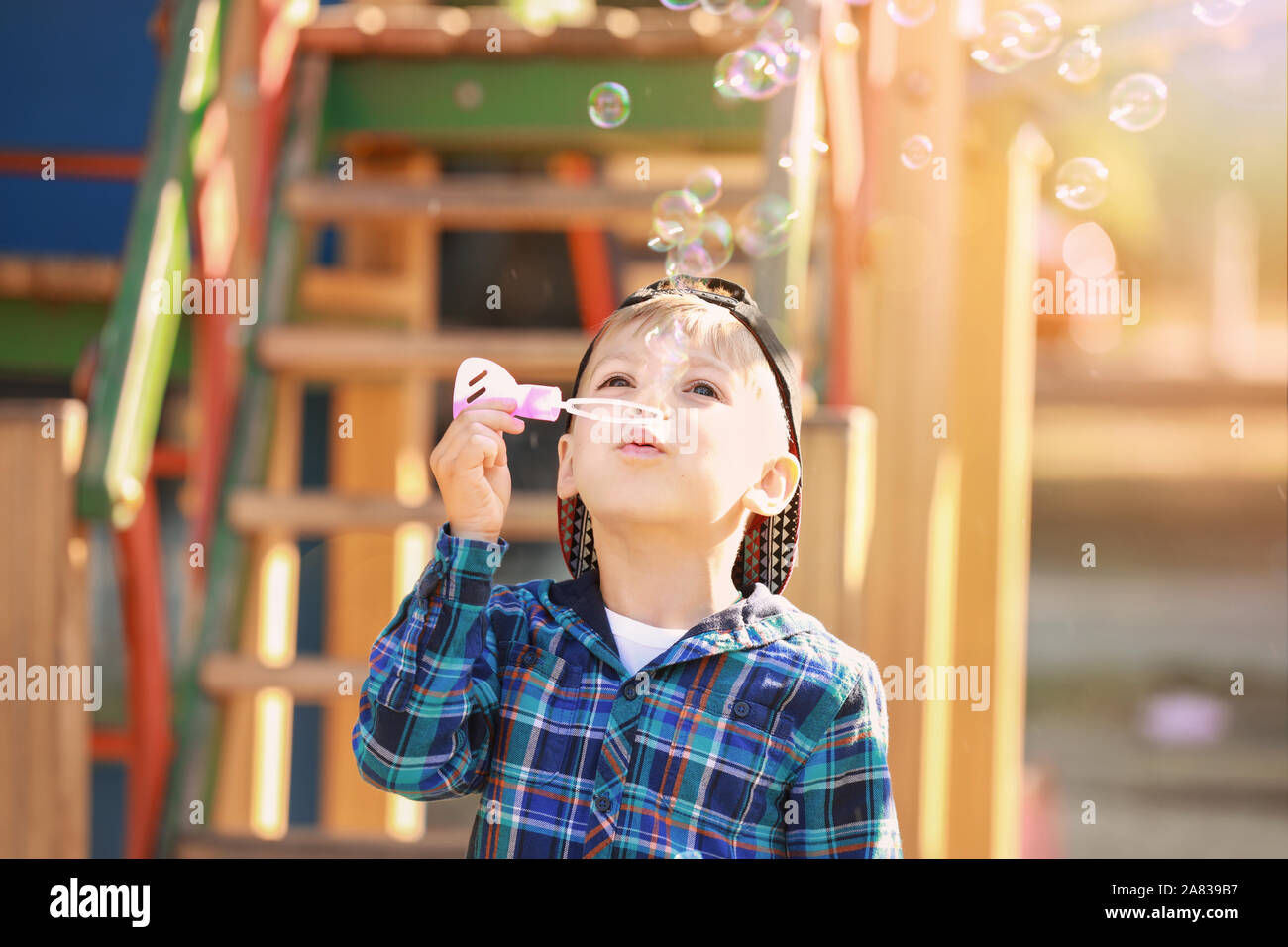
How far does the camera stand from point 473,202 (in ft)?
9.19

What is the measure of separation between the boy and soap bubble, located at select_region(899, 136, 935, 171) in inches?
46.2

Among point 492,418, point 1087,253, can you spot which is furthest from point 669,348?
point 1087,253

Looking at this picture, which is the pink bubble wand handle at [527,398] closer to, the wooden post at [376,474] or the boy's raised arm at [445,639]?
the boy's raised arm at [445,639]

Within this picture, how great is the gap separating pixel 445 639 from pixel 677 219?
0.91 meters

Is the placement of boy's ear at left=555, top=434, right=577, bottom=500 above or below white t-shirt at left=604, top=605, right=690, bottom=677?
above

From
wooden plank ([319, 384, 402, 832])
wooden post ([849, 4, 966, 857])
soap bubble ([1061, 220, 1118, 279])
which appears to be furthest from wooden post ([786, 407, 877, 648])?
soap bubble ([1061, 220, 1118, 279])

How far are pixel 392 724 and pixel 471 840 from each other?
0.61ft

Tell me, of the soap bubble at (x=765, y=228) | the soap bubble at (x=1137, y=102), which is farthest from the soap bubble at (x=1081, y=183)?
the soap bubble at (x=765, y=228)

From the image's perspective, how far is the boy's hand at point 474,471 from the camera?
128cm

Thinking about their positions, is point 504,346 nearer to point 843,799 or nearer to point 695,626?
point 695,626

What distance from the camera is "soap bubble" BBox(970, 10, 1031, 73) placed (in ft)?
7.57

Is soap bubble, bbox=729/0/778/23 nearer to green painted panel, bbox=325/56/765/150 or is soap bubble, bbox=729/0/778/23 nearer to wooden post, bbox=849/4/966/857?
wooden post, bbox=849/4/966/857

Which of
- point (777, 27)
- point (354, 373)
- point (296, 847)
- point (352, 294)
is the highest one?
point (777, 27)

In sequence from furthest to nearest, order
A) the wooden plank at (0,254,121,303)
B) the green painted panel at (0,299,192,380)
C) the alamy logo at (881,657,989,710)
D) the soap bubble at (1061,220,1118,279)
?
the soap bubble at (1061,220,1118,279)
the green painted panel at (0,299,192,380)
the wooden plank at (0,254,121,303)
the alamy logo at (881,657,989,710)
